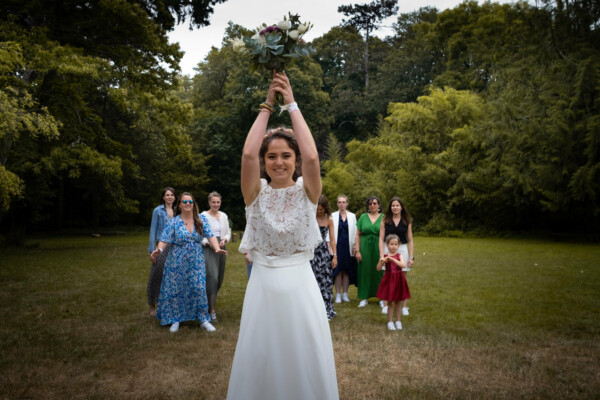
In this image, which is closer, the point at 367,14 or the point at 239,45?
the point at 239,45

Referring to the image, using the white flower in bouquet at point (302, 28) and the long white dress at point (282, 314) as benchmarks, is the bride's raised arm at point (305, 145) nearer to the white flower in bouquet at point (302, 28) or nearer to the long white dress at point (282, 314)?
the long white dress at point (282, 314)

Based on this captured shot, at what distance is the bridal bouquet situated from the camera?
103 inches

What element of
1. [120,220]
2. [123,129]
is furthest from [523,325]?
[120,220]

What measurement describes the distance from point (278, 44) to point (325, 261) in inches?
220

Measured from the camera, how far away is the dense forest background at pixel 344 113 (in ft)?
54.1

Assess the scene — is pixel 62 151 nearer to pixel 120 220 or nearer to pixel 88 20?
pixel 88 20

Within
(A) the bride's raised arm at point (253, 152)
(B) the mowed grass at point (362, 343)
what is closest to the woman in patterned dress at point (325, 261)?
(B) the mowed grass at point (362, 343)

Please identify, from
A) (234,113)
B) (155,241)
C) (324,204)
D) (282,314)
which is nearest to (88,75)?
(155,241)

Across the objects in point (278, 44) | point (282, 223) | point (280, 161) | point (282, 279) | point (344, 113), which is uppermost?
point (344, 113)

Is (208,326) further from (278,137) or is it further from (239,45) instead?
(239,45)

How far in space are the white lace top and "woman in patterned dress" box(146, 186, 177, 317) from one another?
5.38 metres

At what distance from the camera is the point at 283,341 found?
258 centimetres

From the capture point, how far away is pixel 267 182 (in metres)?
2.88

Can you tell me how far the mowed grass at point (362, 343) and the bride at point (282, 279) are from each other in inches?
86.3
